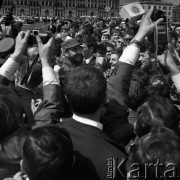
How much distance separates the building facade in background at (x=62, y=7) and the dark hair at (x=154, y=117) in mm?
95222

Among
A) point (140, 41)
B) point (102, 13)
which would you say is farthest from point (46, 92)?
point (102, 13)

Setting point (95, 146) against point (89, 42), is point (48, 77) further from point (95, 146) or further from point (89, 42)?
point (89, 42)

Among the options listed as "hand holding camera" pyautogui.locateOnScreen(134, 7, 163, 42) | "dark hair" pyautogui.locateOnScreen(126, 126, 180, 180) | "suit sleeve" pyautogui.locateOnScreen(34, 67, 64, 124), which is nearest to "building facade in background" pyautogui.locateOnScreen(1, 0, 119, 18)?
"hand holding camera" pyautogui.locateOnScreen(134, 7, 163, 42)

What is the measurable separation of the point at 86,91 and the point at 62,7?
102 meters

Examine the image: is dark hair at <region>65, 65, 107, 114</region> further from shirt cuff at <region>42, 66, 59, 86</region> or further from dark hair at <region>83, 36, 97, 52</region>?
dark hair at <region>83, 36, 97, 52</region>

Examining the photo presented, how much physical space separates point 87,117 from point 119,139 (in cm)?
36

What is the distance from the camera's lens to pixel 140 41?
2.51 meters

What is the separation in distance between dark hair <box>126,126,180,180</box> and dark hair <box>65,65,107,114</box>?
409mm

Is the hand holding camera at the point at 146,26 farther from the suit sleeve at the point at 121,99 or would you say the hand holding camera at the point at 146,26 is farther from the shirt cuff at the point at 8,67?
the shirt cuff at the point at 8,67

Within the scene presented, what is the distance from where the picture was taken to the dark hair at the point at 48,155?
70.2 inches

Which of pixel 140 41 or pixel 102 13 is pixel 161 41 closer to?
pixel 140 41

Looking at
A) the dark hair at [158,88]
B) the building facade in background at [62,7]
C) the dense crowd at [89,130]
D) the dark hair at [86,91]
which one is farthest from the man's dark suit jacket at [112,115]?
the building facade in background at [62,7]

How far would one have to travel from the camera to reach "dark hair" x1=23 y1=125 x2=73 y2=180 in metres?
1.78

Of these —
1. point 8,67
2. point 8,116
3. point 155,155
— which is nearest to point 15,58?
point 8,67
